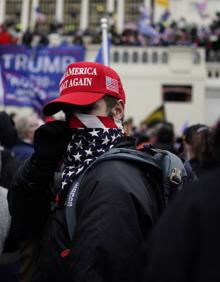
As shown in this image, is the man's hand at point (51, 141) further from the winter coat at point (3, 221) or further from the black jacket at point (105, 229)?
the winter coat at point (3, 221)

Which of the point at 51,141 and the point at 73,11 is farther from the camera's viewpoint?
the point at 73,11

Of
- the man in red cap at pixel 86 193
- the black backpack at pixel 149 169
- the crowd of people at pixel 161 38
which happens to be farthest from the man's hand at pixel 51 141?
the crowd of people at pixel 161 38

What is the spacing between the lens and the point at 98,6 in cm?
3234

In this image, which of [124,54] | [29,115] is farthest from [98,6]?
[29,115]

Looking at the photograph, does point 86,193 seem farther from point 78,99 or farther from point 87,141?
point 78,99

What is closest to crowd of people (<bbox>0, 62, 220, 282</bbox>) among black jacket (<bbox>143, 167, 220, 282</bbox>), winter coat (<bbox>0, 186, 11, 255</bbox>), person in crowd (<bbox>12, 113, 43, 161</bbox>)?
black jacket (<bbox>143, 167, 220, 282</bbox>)

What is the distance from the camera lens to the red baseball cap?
2119mm

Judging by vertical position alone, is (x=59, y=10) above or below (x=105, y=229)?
above

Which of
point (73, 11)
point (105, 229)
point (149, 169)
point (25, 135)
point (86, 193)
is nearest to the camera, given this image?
point (105, 229)

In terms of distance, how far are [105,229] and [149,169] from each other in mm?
371

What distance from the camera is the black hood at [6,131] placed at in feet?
12.2

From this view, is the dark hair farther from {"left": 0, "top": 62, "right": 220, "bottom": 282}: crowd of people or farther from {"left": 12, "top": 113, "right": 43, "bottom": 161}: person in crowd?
{"left": 12, "top": 113, "right": 43, "bottom": 161}: person in crowd

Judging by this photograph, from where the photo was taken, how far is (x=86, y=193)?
1906 millimetres

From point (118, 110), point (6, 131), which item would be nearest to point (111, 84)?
point (118, 110)
